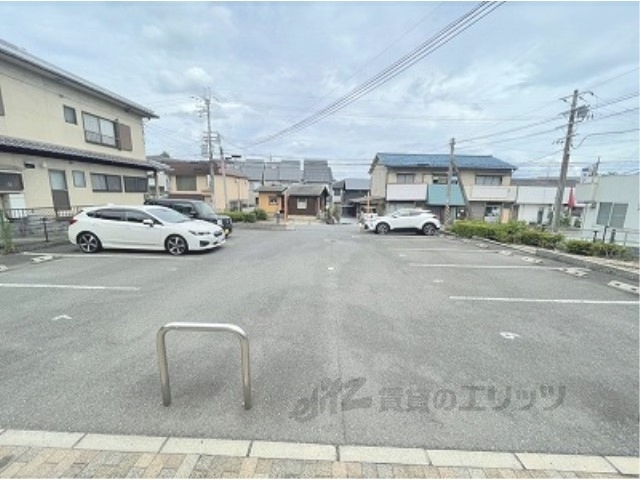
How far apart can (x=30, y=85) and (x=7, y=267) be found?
8878mm

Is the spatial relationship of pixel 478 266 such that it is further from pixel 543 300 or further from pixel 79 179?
pixel 79 179

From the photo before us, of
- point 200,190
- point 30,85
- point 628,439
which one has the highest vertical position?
point 30,85

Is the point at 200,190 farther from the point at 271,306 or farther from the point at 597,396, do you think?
the point at 597,396

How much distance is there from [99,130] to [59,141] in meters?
2.43

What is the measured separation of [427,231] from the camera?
16.2m

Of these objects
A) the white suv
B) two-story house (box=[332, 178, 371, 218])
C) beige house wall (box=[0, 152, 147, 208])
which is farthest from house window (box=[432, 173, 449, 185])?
beige house wall (box=[0, 152, 147, 208])

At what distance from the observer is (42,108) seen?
12.2 meters

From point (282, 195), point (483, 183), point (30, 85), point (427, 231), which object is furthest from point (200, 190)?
point (483, 183)

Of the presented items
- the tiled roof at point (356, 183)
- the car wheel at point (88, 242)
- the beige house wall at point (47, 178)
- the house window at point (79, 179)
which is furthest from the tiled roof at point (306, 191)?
the car wheel at point (88, 242)

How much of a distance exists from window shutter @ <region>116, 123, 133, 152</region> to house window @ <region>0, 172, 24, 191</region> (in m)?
5.73

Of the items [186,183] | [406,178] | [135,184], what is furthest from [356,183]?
[135,184]

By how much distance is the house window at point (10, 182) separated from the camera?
10531mm

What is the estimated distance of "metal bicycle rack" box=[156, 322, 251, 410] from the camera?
2.35 m

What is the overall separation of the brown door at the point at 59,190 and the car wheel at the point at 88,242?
5.37 meters
